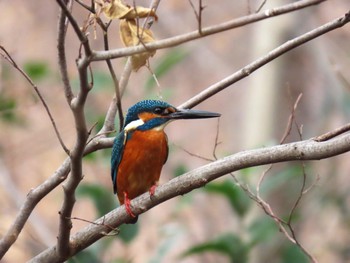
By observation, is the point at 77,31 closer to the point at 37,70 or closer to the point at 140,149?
the point at 140,149

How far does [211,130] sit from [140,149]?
19.4ft

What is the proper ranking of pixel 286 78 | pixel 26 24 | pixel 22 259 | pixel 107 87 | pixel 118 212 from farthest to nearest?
pixel 26 24
pixel 22 259
pixel 286 78
pixel 107 87
pixel 118 212

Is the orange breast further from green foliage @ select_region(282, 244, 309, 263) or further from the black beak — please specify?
green foliage @ select_region(282, 244, 309, 263)

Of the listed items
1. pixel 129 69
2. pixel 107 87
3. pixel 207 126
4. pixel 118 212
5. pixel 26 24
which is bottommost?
pixel 207 126

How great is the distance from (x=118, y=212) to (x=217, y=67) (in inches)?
201

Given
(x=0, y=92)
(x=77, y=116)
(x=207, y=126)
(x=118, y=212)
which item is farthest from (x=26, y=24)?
(x=77, y=116)

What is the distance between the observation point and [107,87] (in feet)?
16.2

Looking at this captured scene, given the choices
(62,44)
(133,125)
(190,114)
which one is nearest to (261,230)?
(133,125)

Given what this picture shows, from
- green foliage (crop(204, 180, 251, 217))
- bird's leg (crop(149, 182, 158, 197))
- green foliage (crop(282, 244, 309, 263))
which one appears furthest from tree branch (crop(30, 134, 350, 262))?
green foliage (crop(282, 244, 309, 263))

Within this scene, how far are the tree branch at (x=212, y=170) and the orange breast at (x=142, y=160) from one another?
1.64ft

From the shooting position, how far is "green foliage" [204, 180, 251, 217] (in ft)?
13.8

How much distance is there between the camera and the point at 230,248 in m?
4.21

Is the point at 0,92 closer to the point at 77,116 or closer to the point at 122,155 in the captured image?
the point at 122,155

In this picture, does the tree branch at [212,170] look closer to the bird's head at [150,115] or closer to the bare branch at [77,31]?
the bird's head at [150,115]
